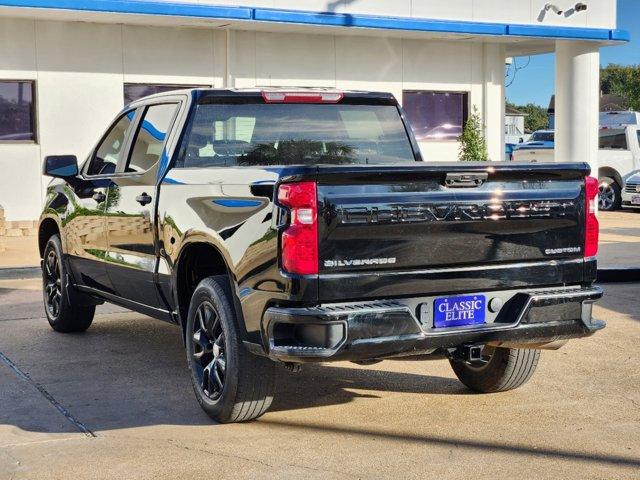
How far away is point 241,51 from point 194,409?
1406 cm

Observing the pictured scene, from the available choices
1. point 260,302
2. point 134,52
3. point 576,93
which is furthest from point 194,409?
point 576,93

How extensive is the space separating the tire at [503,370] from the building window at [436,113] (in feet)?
49.3

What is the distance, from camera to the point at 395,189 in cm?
536

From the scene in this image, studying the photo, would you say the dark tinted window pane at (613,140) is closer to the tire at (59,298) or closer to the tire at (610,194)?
the tire at (610,194)

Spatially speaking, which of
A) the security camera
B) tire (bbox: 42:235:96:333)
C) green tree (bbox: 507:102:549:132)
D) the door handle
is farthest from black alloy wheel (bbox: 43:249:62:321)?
green tree (bbox: 507:102:549:132)

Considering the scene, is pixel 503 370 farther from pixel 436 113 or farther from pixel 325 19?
pixel 436 113

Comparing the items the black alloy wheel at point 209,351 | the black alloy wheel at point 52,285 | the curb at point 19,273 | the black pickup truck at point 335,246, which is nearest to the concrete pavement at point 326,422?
the black alloy wheel at point 209,351

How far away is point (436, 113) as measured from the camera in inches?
862

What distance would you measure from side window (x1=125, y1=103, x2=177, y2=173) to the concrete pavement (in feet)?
4.67

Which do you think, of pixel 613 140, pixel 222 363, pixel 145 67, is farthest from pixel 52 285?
pixel 613 140

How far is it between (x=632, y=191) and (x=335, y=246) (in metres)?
19.5

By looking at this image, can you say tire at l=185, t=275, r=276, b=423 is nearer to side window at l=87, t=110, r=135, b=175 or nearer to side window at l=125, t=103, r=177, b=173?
side window at l=125, t=103, r=177, b=173

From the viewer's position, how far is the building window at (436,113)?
2162 cm

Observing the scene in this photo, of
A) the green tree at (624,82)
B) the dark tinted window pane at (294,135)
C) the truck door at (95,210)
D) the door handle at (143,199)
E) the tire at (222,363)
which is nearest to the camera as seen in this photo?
the tire at (222,363)
